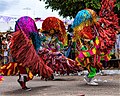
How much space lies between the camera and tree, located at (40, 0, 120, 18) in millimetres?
16734

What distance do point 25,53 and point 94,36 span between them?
90.0 inches

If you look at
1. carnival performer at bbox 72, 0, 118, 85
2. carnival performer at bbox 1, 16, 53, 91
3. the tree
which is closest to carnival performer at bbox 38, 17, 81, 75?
carnival performer at bbox 72, 0, 118, 85

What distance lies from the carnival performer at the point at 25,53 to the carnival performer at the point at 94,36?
1.34m

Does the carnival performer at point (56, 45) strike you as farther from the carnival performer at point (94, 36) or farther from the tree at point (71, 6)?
the tree at point (71, 6)

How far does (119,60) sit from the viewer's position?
1658cm

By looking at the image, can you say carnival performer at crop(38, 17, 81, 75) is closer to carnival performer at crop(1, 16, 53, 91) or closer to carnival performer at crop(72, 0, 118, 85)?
carnival performer at crop(72, 0, 118, 85)

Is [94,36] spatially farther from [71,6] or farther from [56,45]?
[71,6]

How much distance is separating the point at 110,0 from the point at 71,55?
356 centimetres

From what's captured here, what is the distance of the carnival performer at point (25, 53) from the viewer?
892 centimetres

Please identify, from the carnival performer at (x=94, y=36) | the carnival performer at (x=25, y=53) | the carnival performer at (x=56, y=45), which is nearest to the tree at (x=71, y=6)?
the carnival performer at (x=56, y=45)

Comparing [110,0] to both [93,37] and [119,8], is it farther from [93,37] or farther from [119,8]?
[119,8]

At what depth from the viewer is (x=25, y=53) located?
8914 mm

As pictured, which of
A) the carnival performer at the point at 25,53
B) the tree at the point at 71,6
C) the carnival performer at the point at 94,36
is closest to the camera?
the carnival performer at the point at 25,53

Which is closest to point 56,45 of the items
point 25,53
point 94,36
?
point 94,36
